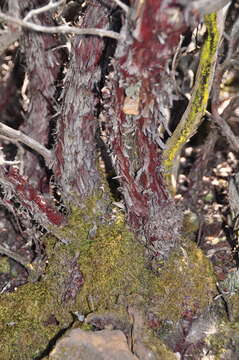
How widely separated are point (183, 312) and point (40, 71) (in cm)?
185

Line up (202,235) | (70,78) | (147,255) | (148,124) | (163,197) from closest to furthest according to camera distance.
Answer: (148,124) → (70,78) → (163,197) → (147,255) → (202,235)

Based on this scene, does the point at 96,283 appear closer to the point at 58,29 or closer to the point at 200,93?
the point at 200,93

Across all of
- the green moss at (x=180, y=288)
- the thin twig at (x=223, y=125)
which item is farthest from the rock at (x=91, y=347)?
the thin twig at (x=223, y=125)

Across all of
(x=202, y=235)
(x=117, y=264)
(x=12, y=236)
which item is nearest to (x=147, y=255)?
(x=117, y=264)

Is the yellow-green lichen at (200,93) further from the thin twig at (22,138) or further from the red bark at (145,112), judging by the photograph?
the thin twig at (22,138)

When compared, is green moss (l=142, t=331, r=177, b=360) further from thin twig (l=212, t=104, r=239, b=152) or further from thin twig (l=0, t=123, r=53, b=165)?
thin twig (l=212, t=104, r=239, b=152)

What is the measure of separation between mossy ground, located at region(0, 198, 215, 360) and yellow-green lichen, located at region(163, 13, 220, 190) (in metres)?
0.57

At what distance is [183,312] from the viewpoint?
254 centimetres

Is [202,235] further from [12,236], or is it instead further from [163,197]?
[12,236]

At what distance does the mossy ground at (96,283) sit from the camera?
2492mm

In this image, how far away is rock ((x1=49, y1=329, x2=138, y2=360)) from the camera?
7.14 feet

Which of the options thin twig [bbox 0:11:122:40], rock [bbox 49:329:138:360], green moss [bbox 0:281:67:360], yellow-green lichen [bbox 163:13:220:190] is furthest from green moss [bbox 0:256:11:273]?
thin twig [bbox 0:11:122:40]

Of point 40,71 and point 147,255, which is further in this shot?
point 40,71

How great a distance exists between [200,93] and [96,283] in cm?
127
